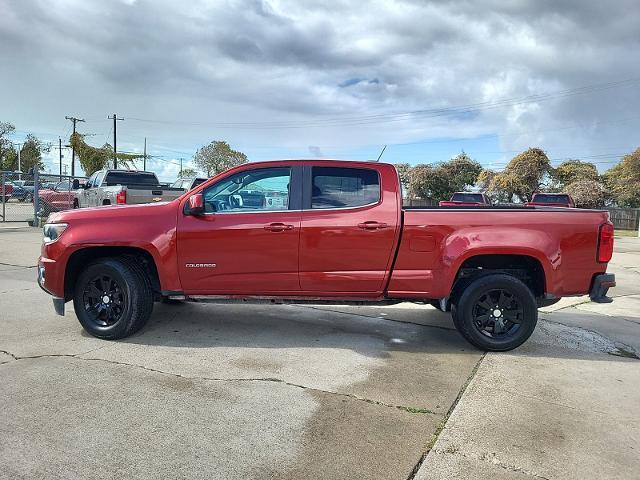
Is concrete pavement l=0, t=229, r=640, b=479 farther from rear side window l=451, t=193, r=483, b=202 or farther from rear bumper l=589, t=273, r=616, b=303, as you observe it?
rear side window l=451, t=193, r=483, b=202

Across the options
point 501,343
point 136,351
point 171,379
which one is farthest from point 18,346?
point 501,343

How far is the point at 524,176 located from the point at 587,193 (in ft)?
15.9

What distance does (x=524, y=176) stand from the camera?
41281 mm

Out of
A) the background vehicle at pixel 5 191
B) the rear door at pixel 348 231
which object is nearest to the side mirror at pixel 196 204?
the rear door at pixel 348 231

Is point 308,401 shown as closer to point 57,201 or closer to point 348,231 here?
point 348,231

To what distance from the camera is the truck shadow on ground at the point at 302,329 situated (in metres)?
5.19

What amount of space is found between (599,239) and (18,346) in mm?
5700

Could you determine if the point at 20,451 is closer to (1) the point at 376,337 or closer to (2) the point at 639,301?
(1) the point at 376,337

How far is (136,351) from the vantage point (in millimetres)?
4816

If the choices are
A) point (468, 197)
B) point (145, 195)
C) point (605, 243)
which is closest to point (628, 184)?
point (468, 197)

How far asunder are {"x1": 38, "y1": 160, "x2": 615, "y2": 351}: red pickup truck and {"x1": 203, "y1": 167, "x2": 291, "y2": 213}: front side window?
0.01 meters

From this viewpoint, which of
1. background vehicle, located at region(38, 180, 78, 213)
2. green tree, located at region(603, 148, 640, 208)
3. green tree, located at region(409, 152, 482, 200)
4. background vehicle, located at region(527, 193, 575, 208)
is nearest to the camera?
background vehicle, located at region(38, 180, 78, 213)

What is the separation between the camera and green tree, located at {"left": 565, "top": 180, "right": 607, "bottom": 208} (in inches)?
1510

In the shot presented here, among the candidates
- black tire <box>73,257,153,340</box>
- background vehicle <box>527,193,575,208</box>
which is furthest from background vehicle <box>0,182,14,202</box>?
background vehicle <box>527,193,575,208</box>
